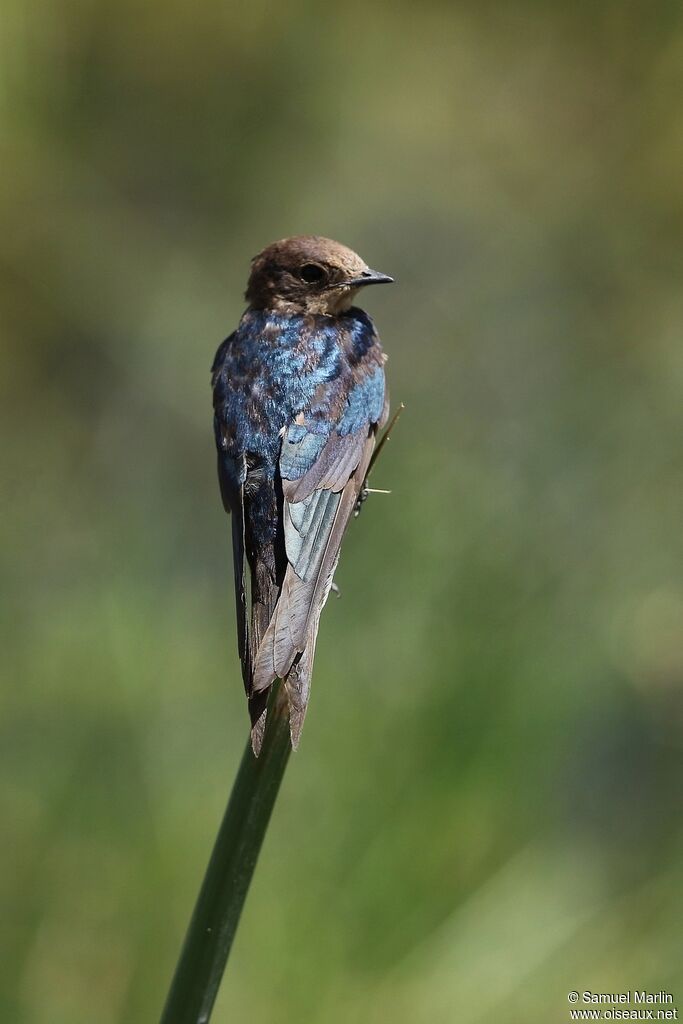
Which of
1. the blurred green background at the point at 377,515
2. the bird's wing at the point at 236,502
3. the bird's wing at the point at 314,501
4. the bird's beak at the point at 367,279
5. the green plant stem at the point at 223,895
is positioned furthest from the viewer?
the blurred green background at the point at 377,515

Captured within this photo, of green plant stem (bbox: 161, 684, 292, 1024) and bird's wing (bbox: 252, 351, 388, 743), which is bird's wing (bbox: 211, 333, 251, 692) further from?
green plant stem (bbox: 161, 684, 292, 1024)

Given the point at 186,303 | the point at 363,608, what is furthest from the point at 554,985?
the point at 186,303

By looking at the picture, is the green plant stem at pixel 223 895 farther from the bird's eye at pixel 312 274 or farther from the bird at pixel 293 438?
the bird's eye at pixel 312 274

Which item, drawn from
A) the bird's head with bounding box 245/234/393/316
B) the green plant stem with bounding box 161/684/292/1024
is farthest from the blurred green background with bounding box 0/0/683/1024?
the green plant stem with bounding box 161/684/292/1024

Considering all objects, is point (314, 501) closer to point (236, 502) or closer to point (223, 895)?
point (236, 502)

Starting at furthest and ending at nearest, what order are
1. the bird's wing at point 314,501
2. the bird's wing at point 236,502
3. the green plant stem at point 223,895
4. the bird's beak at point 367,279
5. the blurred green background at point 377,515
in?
the blurred green background at point 377,515
the bird's beak at point 367,279
the bird's wing at point 236,502
the bird's wing at point 314,501
the green plant stem at point 223,895

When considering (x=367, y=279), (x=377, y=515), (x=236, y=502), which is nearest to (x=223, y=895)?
(x=236, y=502)

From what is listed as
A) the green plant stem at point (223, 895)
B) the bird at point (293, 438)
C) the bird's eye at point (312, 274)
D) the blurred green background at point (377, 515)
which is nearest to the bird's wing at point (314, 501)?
the bird at point (293, 438)
